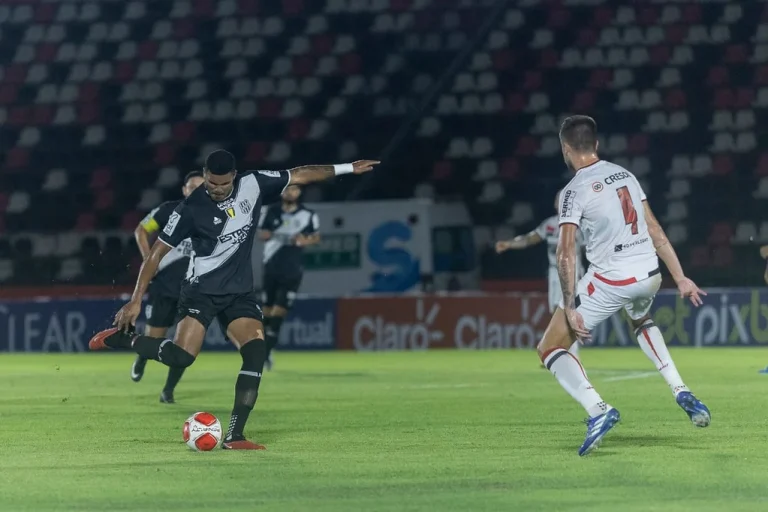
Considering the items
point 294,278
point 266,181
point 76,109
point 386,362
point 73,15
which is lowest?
point 386,362

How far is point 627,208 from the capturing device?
8.49 metres

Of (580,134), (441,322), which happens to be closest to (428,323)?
(441,322)

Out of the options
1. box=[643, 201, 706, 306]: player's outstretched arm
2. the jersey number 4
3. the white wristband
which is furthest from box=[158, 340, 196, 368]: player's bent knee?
box=[643, 201, 706, 306]: player's outstretched arm

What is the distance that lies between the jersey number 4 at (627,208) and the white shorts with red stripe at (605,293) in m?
0.33

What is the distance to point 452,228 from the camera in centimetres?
2281

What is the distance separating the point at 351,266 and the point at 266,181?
44.4 feet

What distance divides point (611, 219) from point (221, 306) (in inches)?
101

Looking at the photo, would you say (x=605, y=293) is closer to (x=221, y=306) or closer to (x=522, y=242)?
(x=221, y=306)

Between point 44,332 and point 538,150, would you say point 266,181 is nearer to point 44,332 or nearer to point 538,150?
point 44,332

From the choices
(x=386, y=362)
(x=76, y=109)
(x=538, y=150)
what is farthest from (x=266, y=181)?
(x=76, y=109)

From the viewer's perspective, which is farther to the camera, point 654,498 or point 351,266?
point 351,266

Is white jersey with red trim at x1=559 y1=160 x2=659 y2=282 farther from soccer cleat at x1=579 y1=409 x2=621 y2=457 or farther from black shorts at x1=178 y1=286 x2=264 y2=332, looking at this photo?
black shorts at x1=178 y1=286 x2=264 y2=332

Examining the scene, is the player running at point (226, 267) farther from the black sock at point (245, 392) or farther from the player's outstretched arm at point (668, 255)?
the player's outstretched arm at point (668, 255)

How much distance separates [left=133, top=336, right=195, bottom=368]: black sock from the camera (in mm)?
9039
